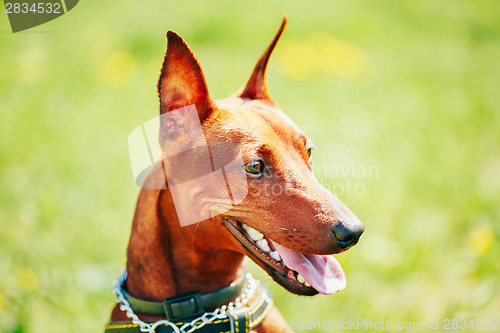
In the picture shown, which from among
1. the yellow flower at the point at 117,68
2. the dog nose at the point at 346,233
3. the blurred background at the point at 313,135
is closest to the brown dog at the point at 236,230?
the dog nose at the point at 346,233

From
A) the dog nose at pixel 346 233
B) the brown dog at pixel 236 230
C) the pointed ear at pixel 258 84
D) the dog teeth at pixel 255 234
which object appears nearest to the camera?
the dog nose at pixel 346 233

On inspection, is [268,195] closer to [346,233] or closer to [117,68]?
[346,233]

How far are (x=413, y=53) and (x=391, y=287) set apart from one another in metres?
5.97

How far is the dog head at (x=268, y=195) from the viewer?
2.09 meters

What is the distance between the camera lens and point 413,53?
8.53 metres

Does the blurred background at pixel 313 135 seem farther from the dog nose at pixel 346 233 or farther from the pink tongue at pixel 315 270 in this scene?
the dog nose at pixel 346 233

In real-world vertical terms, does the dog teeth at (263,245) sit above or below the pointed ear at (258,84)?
below

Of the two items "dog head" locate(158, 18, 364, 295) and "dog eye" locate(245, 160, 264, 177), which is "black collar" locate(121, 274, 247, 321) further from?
"dog eye" locate(245, 160, 264, 177)

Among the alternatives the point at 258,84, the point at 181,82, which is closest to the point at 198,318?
the point at 181,82

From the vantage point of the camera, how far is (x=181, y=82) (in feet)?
7.39

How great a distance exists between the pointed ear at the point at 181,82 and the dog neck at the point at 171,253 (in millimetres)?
432

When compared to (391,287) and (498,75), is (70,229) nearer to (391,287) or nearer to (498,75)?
(391,287)

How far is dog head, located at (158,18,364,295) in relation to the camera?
2094 millimetres

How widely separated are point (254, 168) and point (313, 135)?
3.24 metres
